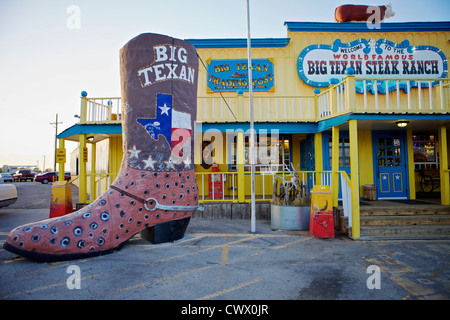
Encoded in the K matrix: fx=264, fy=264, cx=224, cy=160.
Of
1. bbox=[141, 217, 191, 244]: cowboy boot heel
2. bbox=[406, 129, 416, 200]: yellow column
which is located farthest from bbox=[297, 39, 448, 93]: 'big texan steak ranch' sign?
bbox=[141, 217, 191, 244]: cowboy boot heel

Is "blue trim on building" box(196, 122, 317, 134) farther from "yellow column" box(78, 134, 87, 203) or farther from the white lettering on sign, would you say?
"yellow column" box(78, 134, 87, 203)

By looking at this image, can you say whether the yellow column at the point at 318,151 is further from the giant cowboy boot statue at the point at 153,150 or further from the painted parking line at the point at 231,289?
the painted parking line at the point at 231,289

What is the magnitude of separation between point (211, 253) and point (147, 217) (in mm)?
1238

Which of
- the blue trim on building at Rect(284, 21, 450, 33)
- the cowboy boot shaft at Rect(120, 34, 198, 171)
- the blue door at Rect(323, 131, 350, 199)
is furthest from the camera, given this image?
the blue trim on building at Rect(284, 21, 450, 33)

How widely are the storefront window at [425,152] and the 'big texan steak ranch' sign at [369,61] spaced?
7.10 ft

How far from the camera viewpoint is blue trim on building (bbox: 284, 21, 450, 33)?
9.29 meters

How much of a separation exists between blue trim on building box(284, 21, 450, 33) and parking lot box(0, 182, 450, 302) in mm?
7584

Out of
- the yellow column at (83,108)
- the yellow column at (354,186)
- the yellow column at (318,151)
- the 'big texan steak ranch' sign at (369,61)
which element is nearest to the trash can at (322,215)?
the yellow column at (354,186)

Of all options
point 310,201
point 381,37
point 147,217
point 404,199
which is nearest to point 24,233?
point 147,217

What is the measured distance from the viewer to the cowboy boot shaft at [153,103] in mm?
4723

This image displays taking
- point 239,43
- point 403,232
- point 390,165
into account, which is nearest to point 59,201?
point 239,43

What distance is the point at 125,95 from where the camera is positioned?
4910 mm

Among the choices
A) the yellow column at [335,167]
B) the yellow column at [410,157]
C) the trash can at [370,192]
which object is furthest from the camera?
the yellow column at [410,157]
